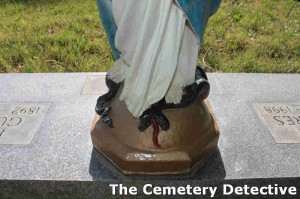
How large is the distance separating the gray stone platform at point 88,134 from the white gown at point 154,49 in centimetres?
38

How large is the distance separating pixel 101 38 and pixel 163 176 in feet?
7.31

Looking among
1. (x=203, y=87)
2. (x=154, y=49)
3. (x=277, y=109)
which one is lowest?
(x=277, y=109)

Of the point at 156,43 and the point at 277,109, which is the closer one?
the point at 156,43

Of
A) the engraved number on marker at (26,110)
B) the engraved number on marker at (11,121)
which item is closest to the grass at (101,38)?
the engraved number on marker at (26,110)

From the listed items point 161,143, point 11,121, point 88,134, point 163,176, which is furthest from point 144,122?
point 11,121

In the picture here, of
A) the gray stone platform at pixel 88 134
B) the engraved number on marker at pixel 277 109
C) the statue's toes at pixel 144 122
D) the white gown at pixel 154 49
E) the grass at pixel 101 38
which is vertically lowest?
the grass at pixel 101 38

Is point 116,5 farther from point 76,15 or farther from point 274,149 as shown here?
point 76,15

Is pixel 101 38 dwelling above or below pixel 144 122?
below

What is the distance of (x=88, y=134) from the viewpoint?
73.3 inches

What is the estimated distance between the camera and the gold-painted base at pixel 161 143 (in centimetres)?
155

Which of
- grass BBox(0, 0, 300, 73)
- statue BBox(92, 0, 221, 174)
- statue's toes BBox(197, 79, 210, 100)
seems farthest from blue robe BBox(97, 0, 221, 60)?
grass BBox(0, 0, 300, 73)

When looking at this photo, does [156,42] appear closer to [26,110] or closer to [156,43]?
[156,43]

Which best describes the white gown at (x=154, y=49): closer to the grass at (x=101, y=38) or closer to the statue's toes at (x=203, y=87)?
the statue's toes at (x=203, y=87)

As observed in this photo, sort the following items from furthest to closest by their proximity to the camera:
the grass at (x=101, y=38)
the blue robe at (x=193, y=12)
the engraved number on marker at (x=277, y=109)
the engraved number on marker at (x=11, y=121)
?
the grass at (x=101, y=38), the engraved number on marker at (x=277, y=109), the engraved number on marker at (x=11, y=121), the blue robe at (x=193, y=12)
